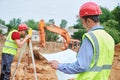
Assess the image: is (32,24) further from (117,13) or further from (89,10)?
(89,10)

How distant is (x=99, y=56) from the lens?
321 centimetres

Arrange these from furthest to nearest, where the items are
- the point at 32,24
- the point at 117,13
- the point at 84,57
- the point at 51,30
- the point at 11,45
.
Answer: the point at 32,24, the point at 117,13, the point at 51,30, the point at 11,45, the point at 84,57

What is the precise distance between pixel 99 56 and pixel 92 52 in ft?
0.33

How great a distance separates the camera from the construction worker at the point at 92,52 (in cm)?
314

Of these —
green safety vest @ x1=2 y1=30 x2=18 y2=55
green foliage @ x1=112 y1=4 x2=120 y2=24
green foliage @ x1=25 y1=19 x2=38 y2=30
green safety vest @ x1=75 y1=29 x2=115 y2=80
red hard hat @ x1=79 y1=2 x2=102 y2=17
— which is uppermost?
red hard hat @ x1=79 y1=2 x2=102 y2=17

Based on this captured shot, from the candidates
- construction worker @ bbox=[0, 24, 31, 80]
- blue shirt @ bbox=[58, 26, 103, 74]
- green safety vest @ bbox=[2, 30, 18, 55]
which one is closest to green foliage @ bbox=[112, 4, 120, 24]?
construction worker @ bbox=[0, 24, 31, 80]

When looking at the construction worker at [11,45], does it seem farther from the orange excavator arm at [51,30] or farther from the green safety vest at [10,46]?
the orange excavator arm at [51,30]

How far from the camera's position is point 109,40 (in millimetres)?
3293

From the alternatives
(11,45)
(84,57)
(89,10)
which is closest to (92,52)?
(84,57)

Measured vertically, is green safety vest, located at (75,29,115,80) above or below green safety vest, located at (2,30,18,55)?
above

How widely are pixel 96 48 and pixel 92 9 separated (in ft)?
1.26

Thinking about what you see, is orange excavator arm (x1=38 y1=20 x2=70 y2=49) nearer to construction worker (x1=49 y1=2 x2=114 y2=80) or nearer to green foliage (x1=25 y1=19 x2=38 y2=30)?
construction worker (x1=49 y1=2 x2=114 y2=80)

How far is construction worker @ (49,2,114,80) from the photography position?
314cm

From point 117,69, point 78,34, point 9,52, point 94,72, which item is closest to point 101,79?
point 94,72
